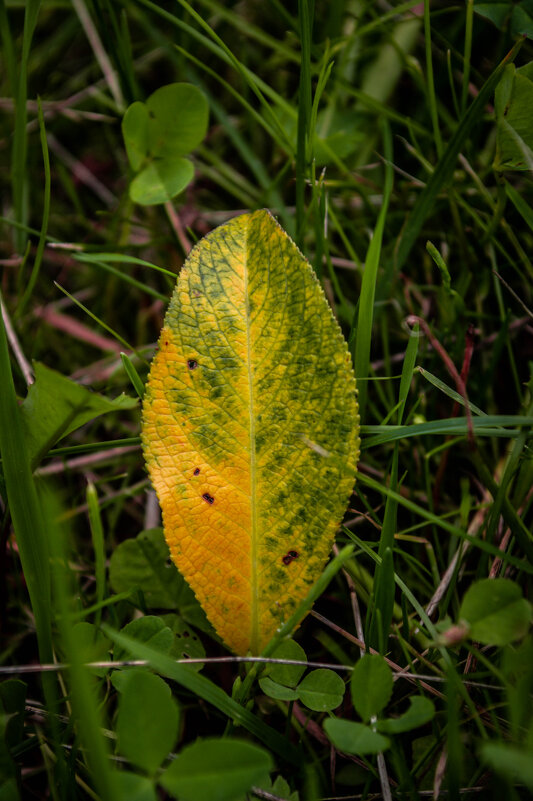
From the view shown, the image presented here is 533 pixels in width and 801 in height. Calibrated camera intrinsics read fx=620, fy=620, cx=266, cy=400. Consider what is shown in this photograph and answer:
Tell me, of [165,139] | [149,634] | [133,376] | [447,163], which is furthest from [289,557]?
[165,139]

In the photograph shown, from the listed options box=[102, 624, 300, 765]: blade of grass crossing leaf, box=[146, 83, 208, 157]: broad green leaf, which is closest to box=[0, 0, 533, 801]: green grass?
box=[102, 624, 300, 765]: blade of grass crossing leaf

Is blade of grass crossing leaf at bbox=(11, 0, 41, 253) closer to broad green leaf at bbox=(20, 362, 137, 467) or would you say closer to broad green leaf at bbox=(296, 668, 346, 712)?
broad green leaf at bbox=(20, 362, 137, 467)

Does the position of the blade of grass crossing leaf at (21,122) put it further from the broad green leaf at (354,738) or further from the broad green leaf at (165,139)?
the broad green leaf at (354,738)

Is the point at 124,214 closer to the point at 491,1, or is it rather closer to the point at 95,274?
the point at 95,274

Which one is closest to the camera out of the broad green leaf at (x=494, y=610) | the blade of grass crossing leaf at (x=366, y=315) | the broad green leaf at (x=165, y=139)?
the broad green leaf at (x=494, y=610)

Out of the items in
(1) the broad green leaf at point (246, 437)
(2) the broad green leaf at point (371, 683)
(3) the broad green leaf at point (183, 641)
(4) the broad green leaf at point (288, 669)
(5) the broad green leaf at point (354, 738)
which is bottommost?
(3) the broad green leaf at point (183, 641)

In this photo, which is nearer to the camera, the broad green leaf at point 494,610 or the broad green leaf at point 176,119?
the broad green leaf at point 494,610

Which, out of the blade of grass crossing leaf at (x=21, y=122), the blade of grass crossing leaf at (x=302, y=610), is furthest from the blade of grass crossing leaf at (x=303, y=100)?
the blade of grass crossing leaf at (x=302, y=610)
